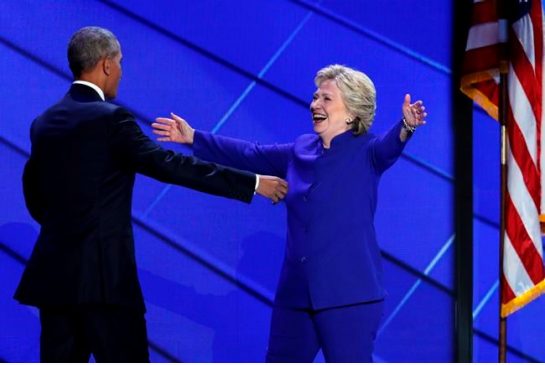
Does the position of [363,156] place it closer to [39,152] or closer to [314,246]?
[314,246]

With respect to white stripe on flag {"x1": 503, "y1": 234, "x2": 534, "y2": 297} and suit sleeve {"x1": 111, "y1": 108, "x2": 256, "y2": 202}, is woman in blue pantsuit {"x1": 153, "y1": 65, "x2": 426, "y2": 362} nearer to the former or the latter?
suit sleeve {"x1": 111, "y1": 108, "x2": 256, "y2": 202}

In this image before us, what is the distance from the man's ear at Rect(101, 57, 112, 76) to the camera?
106 inches

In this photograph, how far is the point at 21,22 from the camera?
11.8ft

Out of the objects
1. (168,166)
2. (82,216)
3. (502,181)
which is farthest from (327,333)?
(502,181)

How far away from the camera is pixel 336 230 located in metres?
2.80

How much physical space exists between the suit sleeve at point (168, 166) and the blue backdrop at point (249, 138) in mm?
831

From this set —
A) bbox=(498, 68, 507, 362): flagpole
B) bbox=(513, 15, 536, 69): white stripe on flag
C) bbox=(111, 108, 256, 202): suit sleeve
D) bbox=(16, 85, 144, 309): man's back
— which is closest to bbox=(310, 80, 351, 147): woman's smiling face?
bbox=(111, 108, 256, 202): suit sleeve

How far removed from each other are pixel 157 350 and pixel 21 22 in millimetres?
1379

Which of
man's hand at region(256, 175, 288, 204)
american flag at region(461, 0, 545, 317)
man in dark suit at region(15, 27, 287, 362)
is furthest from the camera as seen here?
american flag at region(461, 0, 545, 317)

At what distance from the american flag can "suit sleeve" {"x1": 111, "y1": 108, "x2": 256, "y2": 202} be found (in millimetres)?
1149

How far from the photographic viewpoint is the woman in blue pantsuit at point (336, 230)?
2758 mm

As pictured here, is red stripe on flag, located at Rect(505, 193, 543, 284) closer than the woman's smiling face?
No

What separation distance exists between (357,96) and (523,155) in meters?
0.89

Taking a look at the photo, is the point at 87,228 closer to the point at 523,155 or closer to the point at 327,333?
the point at 327,333
